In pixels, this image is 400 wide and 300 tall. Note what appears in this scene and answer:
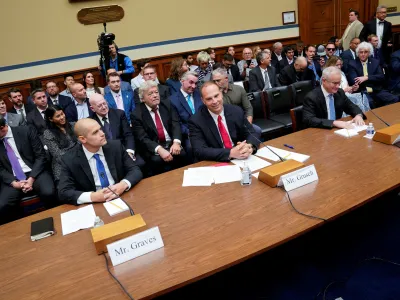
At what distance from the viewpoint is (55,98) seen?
532 cm

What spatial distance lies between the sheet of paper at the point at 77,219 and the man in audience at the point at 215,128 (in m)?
1.00

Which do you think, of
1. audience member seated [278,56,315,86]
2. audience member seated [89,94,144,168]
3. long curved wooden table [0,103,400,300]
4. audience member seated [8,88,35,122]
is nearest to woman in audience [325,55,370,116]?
audience member seated [278,56,315,86]

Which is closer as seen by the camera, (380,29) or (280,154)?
(280,154)

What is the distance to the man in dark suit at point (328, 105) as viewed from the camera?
3.15m

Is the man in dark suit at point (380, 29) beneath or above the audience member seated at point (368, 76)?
above

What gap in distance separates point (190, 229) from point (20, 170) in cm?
Result: 235

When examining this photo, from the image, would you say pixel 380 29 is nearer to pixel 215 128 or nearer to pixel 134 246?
pixel 215 128

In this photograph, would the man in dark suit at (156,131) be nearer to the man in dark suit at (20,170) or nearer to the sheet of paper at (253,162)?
the man in dark suit at (20,170)

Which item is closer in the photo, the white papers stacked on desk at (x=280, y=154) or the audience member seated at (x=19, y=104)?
the white papers stacked on desk at (x=280, y=154)

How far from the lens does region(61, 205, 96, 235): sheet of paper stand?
6.54 feet

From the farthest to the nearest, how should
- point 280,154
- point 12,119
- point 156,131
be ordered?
1. point 12,119
2. point 156,131
3. point 280,154

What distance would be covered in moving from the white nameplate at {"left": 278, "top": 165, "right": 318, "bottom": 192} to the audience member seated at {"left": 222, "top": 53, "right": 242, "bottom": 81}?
437cm

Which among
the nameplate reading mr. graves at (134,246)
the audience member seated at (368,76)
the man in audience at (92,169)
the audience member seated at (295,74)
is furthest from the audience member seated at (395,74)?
the nameplate reading mr. graves at (134,246)

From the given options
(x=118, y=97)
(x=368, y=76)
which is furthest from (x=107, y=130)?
(x=368, y=76)
